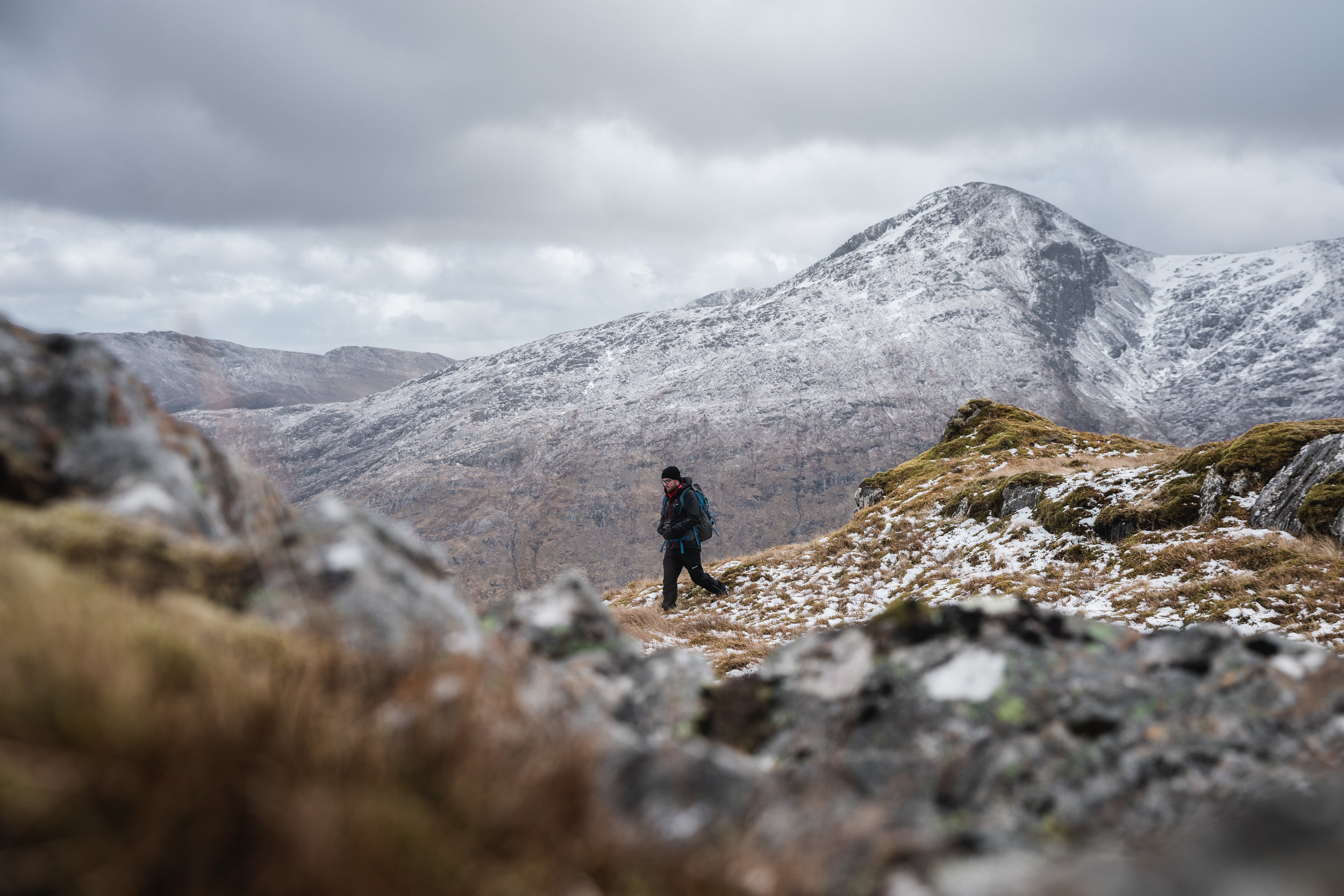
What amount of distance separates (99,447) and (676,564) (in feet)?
49.2

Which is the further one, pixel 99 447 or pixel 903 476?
pixel 903 476

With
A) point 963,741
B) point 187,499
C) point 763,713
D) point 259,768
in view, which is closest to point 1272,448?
point 963,741

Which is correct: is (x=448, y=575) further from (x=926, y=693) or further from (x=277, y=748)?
(x=926, y=693)

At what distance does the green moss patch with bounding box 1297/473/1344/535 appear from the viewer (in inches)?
451

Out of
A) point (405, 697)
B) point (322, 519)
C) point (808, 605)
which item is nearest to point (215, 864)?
point (405, 697)

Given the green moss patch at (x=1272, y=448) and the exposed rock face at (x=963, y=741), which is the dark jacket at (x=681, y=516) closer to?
the exposed rock face at (x=963, y=741)

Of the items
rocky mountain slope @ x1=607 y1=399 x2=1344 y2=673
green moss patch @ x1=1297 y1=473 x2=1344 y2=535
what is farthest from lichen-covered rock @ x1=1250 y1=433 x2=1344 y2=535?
green moss patch @ x1=1297 y1=473 x2=1344 y2=535

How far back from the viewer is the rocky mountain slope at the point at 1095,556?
10727 millimetres

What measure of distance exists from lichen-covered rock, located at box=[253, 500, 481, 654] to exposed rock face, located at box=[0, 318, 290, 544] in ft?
1.64

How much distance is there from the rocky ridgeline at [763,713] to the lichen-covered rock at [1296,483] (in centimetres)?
1342

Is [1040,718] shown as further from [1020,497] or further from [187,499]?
[1020,497]

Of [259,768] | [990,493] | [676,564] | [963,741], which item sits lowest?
[676,564]

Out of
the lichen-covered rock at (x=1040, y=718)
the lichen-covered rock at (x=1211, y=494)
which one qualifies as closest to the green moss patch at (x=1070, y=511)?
the lichen-covered rock at (x=1211, y=494)

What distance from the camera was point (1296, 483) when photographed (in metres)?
13.0
